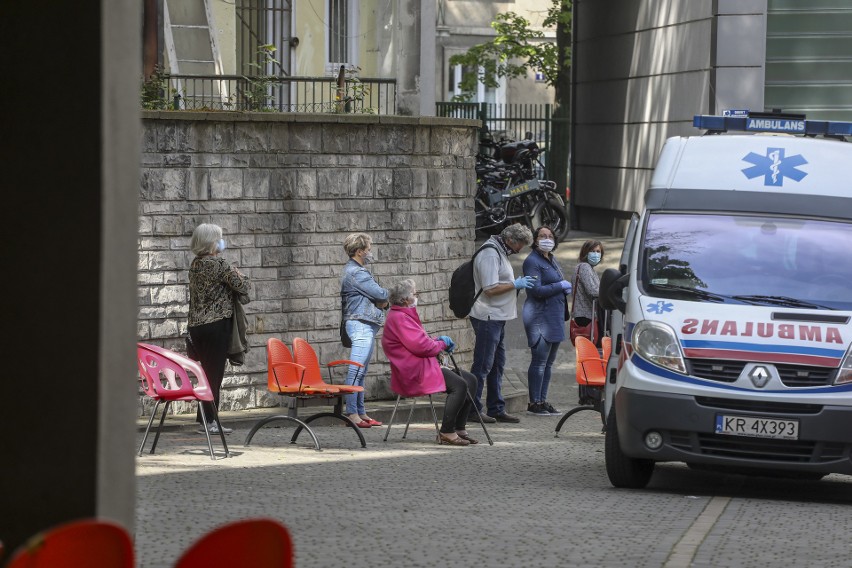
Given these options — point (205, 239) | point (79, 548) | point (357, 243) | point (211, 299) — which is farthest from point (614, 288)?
point (79, 548)

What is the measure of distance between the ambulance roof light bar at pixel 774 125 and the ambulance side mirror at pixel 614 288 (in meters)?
2.08

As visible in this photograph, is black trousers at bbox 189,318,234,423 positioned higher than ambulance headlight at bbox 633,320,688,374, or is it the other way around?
ambulance headlight at bbox 633,320,688,374

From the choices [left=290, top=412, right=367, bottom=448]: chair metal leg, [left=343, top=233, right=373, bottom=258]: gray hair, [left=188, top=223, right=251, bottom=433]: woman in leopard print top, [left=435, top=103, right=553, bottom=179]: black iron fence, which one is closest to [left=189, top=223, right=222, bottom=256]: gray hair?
[left=188, top=223, right=251, bottom=433]: woman in leopard print top

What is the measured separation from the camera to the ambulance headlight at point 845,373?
10.2 meters

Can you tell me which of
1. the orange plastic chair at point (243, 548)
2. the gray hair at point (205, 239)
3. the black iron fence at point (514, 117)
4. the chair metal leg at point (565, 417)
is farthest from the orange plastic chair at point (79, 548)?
the black iron fence at point (514, 117)

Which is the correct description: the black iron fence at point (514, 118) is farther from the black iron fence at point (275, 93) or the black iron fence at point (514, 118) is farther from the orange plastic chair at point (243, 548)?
the orange plastic chair at point (243, 548)

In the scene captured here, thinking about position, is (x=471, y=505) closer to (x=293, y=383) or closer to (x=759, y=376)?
(x=759, y=376)

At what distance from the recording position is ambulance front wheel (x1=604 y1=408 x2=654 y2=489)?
10906 millimetres

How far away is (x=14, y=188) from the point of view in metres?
5.50

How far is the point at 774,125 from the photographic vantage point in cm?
1304

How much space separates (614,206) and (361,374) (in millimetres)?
15579

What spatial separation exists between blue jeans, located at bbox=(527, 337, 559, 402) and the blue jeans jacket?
230 centimetres

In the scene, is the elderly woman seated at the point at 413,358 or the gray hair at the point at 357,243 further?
the gray hair at the point at 357,243

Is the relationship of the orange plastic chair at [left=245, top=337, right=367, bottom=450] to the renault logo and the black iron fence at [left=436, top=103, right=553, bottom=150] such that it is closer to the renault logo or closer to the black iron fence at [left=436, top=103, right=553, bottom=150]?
the renault logo
